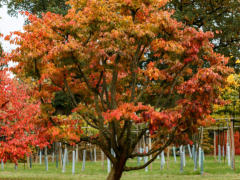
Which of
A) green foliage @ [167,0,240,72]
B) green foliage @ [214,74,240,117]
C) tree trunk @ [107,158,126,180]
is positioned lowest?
tree trunk @ [107,158,126,180]

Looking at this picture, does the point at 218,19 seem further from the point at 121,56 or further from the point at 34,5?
the point at 121,56

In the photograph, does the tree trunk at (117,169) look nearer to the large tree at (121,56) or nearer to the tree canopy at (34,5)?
the large tree at (121,56)

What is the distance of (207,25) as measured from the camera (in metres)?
24.5

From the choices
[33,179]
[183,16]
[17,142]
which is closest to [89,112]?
[17,142]

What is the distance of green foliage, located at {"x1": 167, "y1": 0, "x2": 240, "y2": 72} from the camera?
2509cm

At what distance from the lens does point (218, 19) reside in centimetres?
2617

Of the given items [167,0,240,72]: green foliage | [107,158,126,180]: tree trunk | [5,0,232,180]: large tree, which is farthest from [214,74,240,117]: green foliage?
[107,158,126,180]: tree trunk

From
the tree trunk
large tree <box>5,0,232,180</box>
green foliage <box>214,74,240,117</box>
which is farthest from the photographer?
green foliage <box>214,74,240,117</box>

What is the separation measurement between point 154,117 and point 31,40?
3863mm

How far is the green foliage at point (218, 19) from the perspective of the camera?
25094 mm

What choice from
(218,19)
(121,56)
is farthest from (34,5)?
(121,56)

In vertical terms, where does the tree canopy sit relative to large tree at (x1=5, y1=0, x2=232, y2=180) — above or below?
above

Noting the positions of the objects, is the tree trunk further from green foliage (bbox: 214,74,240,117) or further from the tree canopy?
the tree canopy

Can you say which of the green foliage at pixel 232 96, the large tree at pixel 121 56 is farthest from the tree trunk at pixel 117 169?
the green foliage at pixel 232 96
